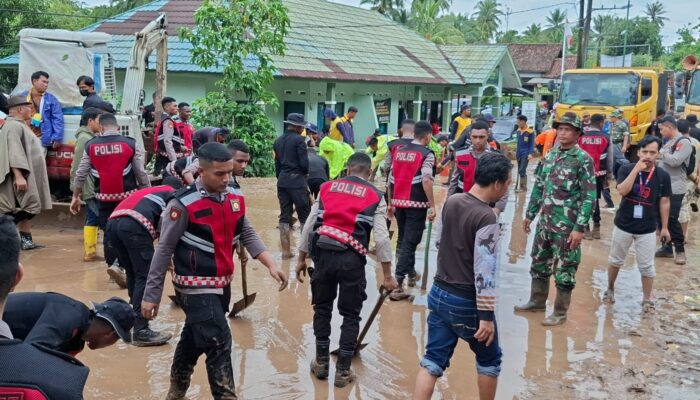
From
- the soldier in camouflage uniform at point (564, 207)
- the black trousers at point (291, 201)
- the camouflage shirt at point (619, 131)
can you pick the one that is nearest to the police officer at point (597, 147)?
the soldier in camouflage uniform at point (564, 207)

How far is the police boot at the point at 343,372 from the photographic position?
5168 millimetres

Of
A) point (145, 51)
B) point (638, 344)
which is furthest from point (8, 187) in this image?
point (638, 344)

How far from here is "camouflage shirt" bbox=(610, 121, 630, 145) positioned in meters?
15.5

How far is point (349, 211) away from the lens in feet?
16.9

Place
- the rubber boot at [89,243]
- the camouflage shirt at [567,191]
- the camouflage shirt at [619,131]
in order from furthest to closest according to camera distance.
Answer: the camouflage shirt at [619,131]
the rubber boot at [89,243]
the camouflage shirt at [567,191]

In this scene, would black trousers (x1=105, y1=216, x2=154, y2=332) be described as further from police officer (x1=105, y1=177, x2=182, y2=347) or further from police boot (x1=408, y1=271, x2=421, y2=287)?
police boot (x1=408, y1=271, x2=421, y2=287)

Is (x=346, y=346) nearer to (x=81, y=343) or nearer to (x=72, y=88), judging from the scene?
(x=81, y=343)

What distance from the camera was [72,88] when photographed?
10875 mm

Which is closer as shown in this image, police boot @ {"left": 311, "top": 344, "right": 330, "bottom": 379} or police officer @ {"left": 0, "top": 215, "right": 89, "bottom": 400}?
police officer @ {"left": 0, "top": 215, "right": 89, "bottom": 400}

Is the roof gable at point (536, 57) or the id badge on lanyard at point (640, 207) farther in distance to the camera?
the roof gable at point (536, 57)

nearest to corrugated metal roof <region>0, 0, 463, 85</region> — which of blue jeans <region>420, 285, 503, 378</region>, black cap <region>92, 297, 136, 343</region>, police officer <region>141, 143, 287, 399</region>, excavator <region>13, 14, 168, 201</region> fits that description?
excavator <region>13, 14, 168, 201</region>

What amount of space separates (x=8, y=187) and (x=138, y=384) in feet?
14.4

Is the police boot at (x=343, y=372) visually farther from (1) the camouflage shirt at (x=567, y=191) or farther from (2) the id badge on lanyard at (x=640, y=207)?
(2) the id badge on lanyard at (x=640, y=207)

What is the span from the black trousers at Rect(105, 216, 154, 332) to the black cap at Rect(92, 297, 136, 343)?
9.12 ft
